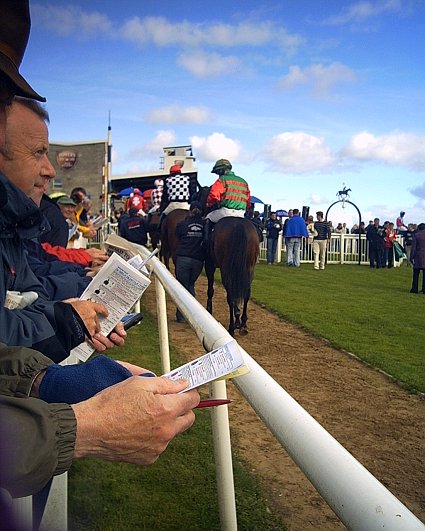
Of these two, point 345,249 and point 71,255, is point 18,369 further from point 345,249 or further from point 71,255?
point 345,249

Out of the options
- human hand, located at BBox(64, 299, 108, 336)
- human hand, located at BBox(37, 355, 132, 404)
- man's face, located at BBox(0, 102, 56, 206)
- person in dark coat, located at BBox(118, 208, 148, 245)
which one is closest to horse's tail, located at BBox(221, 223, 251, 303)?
man's face, located at BBox(0, 102, 56, 206)

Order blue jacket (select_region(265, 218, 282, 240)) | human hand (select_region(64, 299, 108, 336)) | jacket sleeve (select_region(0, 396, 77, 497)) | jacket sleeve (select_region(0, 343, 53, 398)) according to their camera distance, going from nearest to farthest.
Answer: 1. jacket sleeve (select_region(0, 396, 77, 497))
2. jacket sleeve (select_region(0, 343, 53, 398))
3. human hand (select_region(64, 299, 108, 336))
4. blue jacket (select_region(265, 218, 282, 240))

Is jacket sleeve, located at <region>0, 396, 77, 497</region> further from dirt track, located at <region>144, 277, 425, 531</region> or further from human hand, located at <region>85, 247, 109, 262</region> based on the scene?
human hand, located at <region>85, 247, 109, 262</region>

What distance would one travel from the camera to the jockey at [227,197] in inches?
320

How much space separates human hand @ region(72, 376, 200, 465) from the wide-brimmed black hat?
2.93ft

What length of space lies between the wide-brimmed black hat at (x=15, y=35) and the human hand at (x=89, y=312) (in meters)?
1.07

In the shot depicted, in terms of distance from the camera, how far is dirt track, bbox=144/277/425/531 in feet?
10.6

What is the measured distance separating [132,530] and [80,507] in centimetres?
36

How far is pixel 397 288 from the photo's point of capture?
15.1 metres

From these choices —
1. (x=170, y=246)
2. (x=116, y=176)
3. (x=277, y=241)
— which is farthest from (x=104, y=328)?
(x=116, y=176)

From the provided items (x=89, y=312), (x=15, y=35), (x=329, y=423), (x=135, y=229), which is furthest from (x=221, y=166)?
(x=15, y=35)

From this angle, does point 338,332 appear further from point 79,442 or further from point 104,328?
point 79,442

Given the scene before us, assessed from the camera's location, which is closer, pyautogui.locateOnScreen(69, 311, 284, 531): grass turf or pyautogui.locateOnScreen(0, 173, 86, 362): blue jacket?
pyautogui.locateOnScreen(0, 173, 86, 362): blue jacket

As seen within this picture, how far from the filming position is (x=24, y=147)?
2.78 meters
